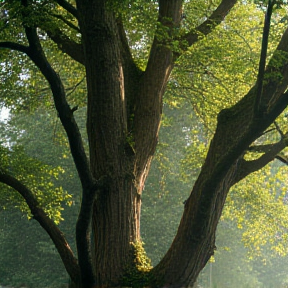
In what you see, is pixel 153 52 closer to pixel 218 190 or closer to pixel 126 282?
pixel 218 190

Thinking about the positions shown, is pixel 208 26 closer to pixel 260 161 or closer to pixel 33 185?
pixel 260 161

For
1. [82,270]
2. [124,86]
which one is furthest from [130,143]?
[82,270]

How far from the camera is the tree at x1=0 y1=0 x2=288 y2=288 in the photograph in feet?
24.8

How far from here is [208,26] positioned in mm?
10367

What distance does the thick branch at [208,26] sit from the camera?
9.87 m

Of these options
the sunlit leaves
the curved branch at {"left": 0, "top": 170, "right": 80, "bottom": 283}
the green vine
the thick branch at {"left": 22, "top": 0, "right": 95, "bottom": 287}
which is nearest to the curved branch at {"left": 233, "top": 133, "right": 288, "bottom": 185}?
the green vine

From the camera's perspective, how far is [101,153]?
27.5 feet

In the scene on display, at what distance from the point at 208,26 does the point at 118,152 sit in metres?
3.34

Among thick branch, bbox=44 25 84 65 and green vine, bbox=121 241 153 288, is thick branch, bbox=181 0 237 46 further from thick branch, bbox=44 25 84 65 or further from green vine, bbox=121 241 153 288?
green vine, bbox=121 241 153 288

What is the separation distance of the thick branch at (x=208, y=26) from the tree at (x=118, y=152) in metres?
0.78

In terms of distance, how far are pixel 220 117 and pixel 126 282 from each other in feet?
8.95

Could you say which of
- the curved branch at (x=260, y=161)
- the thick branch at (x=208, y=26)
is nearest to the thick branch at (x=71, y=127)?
the curved branch at (x=260, y=161)

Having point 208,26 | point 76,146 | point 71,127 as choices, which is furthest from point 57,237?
point 208,26

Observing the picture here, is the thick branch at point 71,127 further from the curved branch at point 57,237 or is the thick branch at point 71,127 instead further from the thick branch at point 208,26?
the thick branch at point 208,26
